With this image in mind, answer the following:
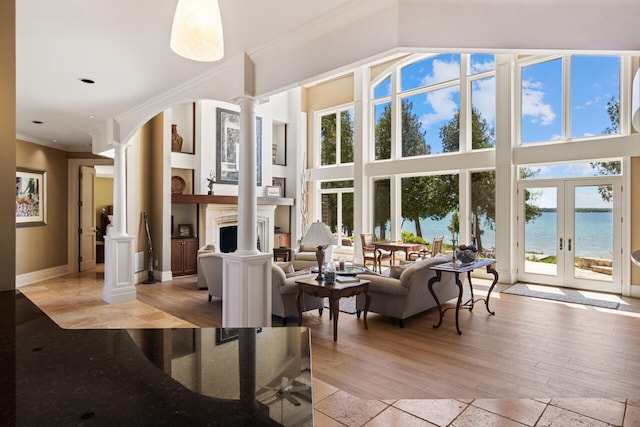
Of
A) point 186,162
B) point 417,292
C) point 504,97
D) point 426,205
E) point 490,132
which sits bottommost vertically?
point 417,292

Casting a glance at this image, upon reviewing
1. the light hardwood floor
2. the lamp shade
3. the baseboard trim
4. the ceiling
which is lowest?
the light hardwood floor

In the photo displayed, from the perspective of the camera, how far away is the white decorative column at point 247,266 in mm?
3370

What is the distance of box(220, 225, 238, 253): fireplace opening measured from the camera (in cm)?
873

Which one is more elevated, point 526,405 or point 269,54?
point 269,54

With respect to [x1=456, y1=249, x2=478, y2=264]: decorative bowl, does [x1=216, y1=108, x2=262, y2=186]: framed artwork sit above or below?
above

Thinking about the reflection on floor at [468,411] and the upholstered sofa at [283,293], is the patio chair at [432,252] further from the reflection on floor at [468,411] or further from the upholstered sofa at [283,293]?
the reflection on floor at [468,411]

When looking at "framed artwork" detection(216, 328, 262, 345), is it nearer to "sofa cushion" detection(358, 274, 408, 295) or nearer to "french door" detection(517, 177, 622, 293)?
"sofa cushion" detection(358, 274, 408, 295)

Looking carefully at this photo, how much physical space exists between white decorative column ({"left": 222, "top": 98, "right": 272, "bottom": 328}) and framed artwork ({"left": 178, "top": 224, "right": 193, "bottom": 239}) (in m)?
4.73

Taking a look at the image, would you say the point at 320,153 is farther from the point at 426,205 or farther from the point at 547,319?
the point at 547,319

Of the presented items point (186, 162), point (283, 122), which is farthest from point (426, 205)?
point (186, 162)

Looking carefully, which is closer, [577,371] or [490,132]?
[577,371]

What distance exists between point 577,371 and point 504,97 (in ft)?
18.1

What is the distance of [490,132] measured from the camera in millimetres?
7562

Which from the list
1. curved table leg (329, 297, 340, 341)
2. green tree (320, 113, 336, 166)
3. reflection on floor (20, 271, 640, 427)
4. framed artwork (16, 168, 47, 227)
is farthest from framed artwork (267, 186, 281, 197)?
reflection on floor (20, 271, 640, 427)
